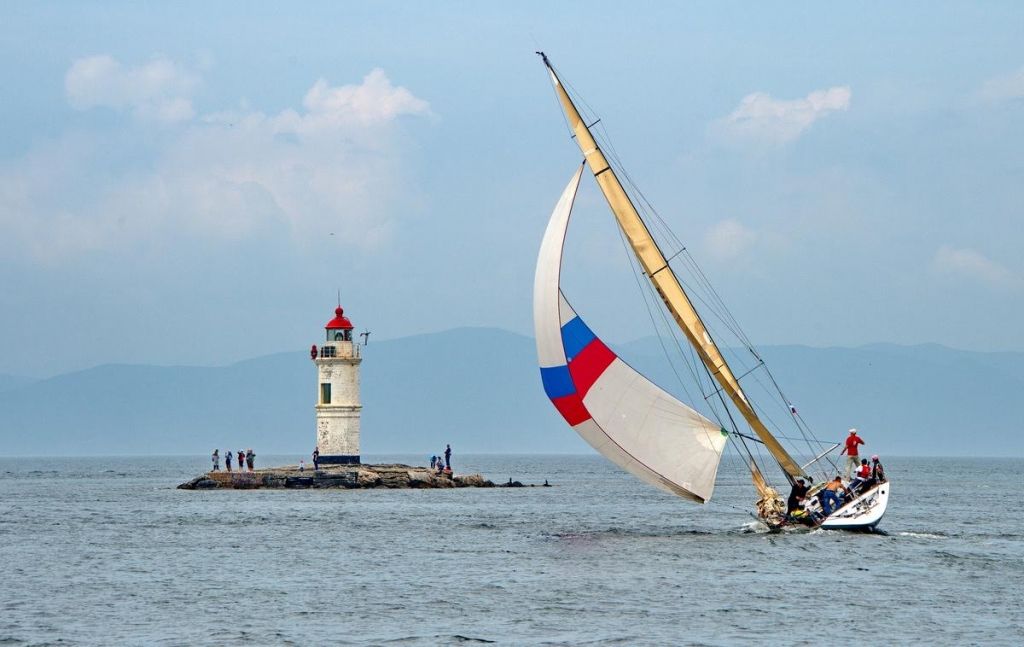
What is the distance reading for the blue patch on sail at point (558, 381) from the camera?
34.6 meters

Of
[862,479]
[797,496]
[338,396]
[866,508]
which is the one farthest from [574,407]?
[338,396]

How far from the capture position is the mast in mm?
35312

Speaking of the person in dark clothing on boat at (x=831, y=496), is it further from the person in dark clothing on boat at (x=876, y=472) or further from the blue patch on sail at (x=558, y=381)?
the blue patch on sail at (x=558, y=381)

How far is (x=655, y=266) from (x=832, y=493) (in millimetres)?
7750

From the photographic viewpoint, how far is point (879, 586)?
1160 inches

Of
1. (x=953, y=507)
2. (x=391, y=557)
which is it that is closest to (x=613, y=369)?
(x=391, y=557)

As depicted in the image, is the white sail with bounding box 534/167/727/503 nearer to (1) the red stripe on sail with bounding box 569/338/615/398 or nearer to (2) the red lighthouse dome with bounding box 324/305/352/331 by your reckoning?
(1) the red stripe on sail with bounding box 569/338/615/398

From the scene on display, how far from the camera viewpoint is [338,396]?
64.0 m

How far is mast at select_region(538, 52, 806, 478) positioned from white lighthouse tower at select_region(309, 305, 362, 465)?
2969cm

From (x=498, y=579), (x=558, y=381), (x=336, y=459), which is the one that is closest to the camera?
(x=498, y=579)

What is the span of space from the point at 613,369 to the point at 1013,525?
2025 cm

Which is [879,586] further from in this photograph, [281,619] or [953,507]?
[953,507]

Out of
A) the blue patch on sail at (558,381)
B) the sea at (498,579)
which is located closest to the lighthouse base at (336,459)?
the sea at (498,579)

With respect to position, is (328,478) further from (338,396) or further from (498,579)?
(498,579)
